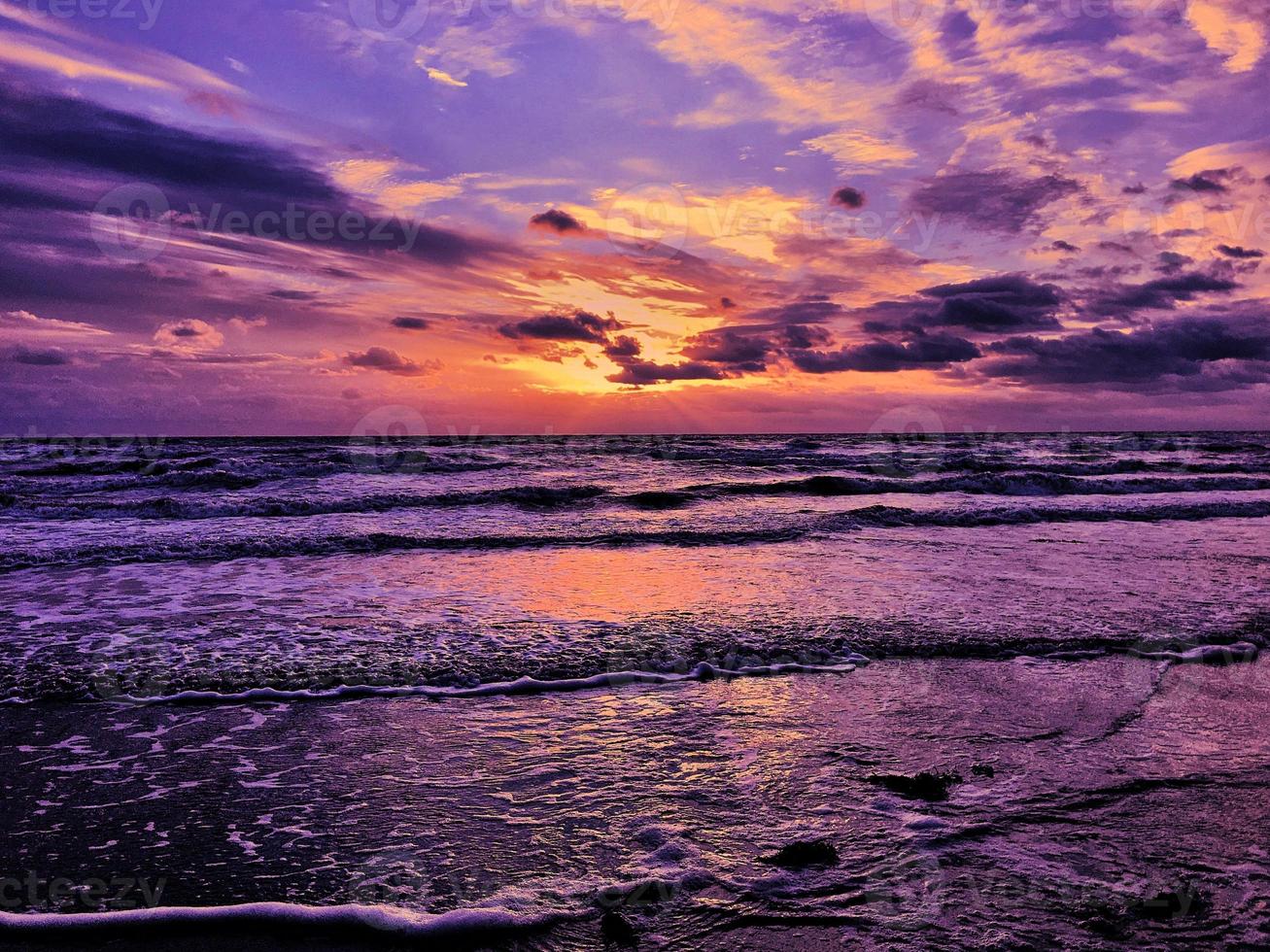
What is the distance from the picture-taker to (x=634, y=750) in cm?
464

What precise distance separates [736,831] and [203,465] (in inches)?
1207

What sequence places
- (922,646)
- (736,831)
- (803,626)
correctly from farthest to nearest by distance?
→ (803,626) < (922,646) < (736,831)

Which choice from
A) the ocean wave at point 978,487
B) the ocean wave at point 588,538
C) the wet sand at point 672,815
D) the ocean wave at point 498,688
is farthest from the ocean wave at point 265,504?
the wet sand at point 672,815

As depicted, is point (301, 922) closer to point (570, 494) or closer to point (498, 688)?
point (498, 688)

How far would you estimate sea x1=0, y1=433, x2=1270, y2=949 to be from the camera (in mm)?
3045

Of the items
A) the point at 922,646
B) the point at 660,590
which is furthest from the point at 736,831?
the point at 660,590

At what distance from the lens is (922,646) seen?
22.5ft

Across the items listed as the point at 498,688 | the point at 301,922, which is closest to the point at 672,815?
the point at 301,922

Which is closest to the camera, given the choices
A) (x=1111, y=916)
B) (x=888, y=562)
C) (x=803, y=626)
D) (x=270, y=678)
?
(x=1111, y=916)

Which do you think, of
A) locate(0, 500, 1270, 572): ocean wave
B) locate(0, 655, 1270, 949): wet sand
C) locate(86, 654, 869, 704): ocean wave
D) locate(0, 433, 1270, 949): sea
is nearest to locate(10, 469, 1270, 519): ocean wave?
locate(0, 500, 1270, 572): ocean wave

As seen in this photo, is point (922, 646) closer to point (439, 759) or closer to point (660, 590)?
point (660, 590)

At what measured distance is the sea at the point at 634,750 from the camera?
3045 millimetres

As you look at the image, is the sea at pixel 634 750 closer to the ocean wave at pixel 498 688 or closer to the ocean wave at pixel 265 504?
the ocean wave at pixel 498 688

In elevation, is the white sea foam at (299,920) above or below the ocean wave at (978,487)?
below
